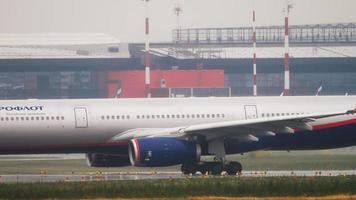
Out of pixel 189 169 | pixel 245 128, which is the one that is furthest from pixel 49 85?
pixel 245 128

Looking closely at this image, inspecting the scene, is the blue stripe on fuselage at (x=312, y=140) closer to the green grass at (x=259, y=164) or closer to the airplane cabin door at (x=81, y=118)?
the green grass at (x=259, y=164)

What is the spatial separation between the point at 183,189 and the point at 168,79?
108078mm

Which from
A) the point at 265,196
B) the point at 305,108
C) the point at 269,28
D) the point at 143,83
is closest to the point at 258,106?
the point at 305,108

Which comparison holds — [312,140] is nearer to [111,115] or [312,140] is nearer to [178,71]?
[111,115]

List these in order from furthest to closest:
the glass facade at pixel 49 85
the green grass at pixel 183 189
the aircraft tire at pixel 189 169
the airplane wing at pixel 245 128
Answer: the glass facade at pixel 49 85 → the aircraft tire at pixel 189 169 → the airplane wing at pixel 245 128 → the green grass at pixel 183 189

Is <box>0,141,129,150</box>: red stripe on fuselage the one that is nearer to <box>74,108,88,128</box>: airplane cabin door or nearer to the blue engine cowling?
<box>74,108,88,128</box>: airplane cabin door

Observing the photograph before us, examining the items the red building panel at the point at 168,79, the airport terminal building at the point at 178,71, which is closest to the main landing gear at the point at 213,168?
the red building panel at the point at 168,79

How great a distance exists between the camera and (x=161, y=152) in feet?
178

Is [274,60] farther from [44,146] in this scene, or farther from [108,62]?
[44,146]

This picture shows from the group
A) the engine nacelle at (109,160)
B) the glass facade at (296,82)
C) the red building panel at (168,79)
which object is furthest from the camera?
the glass facade at (296,82)

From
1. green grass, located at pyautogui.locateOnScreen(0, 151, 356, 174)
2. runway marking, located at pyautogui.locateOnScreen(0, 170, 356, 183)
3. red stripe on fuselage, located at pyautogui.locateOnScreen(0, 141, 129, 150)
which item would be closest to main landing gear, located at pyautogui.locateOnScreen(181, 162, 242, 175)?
runway marking, located at pyautogui.locateOnScreen(0, 170, 356, 183)

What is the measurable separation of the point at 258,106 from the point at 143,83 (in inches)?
3616

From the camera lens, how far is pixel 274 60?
16300cm

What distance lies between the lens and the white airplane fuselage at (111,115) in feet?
186
